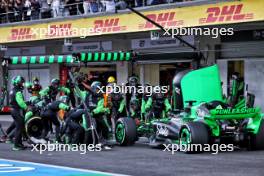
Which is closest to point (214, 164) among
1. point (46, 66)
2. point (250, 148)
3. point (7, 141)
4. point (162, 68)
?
point (250, 148)

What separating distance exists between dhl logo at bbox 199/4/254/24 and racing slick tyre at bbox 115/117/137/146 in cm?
522

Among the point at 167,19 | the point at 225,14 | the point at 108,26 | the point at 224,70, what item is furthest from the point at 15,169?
the point at 224,70

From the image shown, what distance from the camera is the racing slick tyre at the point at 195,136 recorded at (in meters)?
12.9

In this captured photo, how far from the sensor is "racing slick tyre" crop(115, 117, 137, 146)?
14.8m

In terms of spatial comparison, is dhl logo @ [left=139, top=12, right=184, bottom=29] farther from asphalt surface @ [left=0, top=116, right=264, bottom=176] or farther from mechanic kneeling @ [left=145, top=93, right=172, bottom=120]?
asphalt surface @ [left=0, top=116, right=264, bottom=176]

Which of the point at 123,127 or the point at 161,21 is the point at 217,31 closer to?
the point at 161,21

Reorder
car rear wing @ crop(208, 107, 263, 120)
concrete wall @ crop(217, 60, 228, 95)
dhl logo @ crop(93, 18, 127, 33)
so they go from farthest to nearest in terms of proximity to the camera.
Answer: concrete wall @ crop(217, 60, 228, 95) < dhl logo @ crop(93, 18, 127, 33) < car rear wing @ crop(208, 107, 263, 120)

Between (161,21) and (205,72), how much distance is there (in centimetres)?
686

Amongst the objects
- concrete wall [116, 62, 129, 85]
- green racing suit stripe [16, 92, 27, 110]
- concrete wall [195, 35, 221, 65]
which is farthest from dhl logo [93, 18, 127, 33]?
green racing suit stripe [16, 92, 27, 110]

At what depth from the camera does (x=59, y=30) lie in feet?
82.1

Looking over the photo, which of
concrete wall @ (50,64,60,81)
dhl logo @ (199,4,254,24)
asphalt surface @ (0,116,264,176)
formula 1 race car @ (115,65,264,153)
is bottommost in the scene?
asphalt surface @ (0,116,264,176)

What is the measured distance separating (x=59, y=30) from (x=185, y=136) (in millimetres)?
12840

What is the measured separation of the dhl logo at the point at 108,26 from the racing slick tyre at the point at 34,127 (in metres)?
7.54

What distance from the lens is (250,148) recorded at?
1371 cm
